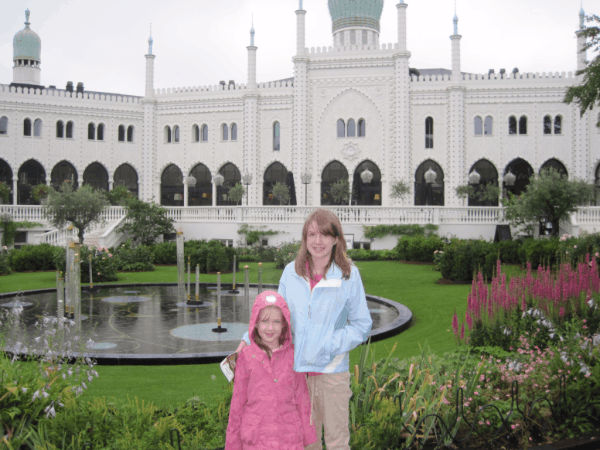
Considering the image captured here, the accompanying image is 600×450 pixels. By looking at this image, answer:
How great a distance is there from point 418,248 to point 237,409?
2007cm

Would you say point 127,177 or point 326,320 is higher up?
point 127,177

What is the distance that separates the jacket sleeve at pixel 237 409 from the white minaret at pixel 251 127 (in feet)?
115

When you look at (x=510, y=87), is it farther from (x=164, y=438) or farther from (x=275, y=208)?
(x=164, y=438)

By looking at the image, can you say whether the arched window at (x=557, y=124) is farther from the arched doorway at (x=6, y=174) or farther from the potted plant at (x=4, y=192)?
the arched doorway at (x=6, y=174)

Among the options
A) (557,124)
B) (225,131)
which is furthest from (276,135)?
(557,124)

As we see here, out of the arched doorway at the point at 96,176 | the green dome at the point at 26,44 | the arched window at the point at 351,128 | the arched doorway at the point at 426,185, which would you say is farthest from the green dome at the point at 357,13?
the green dome at the point at 26,44

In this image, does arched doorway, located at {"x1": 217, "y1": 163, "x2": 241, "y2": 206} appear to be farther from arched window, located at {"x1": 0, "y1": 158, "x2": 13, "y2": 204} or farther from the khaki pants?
the khaki pants

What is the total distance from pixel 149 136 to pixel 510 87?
2627 cm

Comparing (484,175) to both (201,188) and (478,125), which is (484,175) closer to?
(478,125)

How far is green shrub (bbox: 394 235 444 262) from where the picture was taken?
2233cm

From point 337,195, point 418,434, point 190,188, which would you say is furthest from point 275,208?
point 418,434

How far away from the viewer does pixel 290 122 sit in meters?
38.5

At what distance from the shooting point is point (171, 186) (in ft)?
136

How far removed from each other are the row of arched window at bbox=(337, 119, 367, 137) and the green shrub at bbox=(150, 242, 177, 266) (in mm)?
18289
